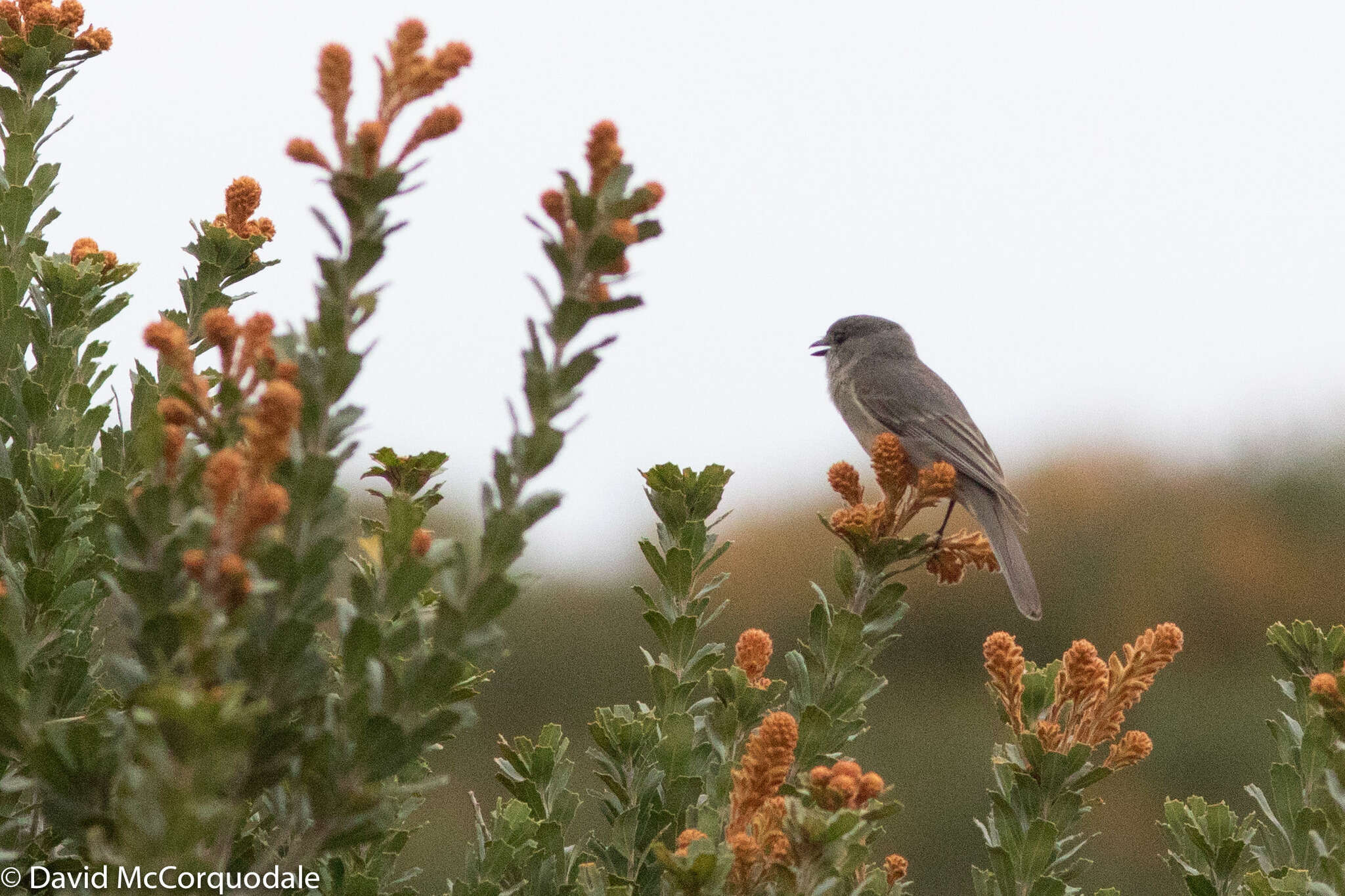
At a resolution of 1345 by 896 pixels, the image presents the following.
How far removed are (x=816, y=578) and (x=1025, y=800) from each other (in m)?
10.1

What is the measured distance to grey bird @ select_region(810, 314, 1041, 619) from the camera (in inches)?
218

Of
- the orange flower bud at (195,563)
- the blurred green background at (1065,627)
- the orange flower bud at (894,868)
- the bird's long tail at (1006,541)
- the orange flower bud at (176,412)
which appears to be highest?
the orange flower bud at (176,412)

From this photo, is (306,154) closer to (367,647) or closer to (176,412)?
(176,412)

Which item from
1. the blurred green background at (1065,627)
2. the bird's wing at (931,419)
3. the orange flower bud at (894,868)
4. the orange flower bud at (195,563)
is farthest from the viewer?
the blurred green background at (1065,627)

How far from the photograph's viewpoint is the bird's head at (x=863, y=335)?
24.2 feet

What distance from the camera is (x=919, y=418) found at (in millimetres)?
6293

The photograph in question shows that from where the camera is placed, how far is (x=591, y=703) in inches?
496

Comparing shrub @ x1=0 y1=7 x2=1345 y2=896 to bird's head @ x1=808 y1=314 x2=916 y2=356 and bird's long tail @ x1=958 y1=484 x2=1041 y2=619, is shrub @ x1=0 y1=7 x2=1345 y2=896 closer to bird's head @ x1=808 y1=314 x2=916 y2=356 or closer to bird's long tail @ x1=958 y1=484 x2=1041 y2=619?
bird's long tail @ x1=958 y1=484 x2=1041 y2=619

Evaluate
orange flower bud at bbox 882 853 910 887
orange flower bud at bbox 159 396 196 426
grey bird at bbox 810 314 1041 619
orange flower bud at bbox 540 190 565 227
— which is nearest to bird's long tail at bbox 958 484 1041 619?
grey bird at bbox 810 314 1041 619

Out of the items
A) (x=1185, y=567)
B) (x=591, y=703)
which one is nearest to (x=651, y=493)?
(x=591, y=703)

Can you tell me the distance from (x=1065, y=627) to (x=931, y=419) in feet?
23.1

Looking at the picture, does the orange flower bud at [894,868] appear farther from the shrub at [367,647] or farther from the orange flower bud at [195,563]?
the orange flower bud at [195,563]

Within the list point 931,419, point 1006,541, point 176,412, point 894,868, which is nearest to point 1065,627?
point 931,419

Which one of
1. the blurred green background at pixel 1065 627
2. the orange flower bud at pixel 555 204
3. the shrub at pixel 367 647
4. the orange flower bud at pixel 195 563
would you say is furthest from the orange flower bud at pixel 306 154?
the blurred green background at pixel 1065 627
